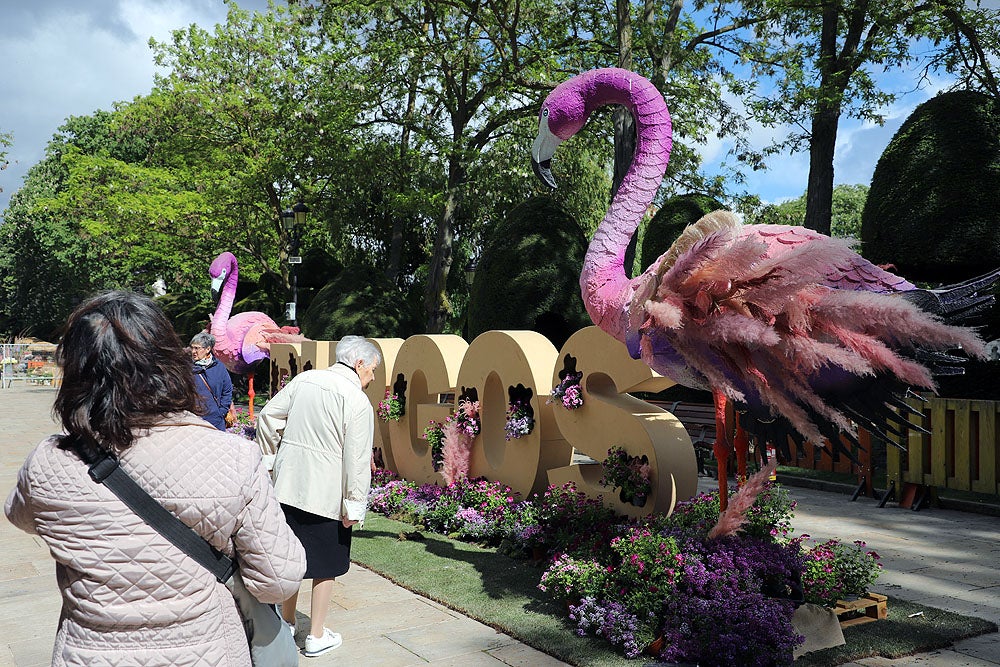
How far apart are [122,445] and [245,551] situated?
427 mm

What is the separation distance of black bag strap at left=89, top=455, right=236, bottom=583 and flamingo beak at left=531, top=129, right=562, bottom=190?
442 centimetres

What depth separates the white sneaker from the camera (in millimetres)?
4855

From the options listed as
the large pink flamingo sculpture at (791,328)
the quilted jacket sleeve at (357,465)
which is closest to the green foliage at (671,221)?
the large pink flamingo sculpture at (791,328)

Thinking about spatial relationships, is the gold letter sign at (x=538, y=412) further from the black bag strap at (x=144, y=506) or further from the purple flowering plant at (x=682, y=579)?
the black bag strap at (x=144, y=506)

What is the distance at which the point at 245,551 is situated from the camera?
2.23 metres

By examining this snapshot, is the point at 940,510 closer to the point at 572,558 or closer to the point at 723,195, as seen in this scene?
the point at 572,558

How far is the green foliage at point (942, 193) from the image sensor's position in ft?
36.6

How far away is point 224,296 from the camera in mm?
16500

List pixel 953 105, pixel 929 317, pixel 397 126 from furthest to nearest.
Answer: pixel 397 126 < pixel 953 105 < pixel 929 317

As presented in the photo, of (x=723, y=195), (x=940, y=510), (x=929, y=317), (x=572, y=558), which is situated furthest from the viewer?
(x=723, y=195)

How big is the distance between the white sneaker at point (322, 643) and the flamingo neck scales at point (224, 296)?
Result: 419 inches

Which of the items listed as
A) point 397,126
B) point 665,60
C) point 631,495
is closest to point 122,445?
point 631,495

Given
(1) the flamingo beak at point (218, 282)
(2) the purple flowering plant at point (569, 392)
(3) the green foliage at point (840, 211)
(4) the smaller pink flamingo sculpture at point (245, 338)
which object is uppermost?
(3) the green foliage at point (840, 211)

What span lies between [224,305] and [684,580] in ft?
43.1
